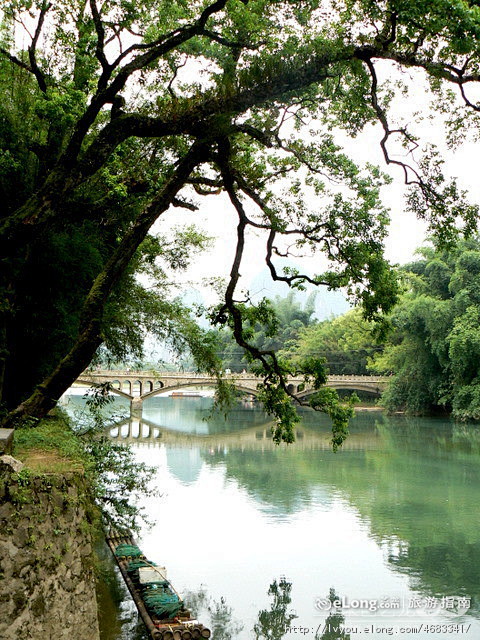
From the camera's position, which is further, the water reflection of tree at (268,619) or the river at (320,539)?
the river at (320,539)


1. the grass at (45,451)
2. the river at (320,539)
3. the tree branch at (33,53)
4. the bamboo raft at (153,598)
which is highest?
Result: the tree branch at (33,53)

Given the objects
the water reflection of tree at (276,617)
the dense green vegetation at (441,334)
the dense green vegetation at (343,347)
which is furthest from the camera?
the dense green vegetation at (343,347)

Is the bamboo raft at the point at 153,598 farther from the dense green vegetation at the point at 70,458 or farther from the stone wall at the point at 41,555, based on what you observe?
the stone wall at the point at 41,555

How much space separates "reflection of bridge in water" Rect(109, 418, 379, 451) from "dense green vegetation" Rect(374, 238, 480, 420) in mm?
4698

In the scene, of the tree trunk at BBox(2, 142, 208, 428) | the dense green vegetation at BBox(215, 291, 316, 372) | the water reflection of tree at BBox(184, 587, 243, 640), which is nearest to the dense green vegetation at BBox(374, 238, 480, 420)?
the dense green vegetation at BBox(215, 291, 316, 372)

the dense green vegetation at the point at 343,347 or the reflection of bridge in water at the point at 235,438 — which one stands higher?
the dense green vegetation at the point at 343,347

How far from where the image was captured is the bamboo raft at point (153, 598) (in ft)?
20.0

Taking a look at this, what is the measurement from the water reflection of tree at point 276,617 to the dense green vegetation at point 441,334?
1762 centimetres

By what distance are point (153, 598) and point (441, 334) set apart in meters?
23.8

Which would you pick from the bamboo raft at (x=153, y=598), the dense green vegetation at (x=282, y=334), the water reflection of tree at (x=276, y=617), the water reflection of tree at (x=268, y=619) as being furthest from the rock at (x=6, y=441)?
the dense green vegetation at (x=282, y=334)

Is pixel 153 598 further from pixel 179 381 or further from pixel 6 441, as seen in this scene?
pixel 179 381

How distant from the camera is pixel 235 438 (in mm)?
25469

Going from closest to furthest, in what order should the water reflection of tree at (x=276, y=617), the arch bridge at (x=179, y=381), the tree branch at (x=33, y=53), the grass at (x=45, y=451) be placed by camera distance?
the grass at (x=45, y=451) → the tree branch at (x=33, y=53) → the water reflection of tree at (x=276, y=617) → the arch bridge at (x=179, y=381)

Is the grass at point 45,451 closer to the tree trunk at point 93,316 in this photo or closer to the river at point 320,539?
the tree trunk at point 93,316
